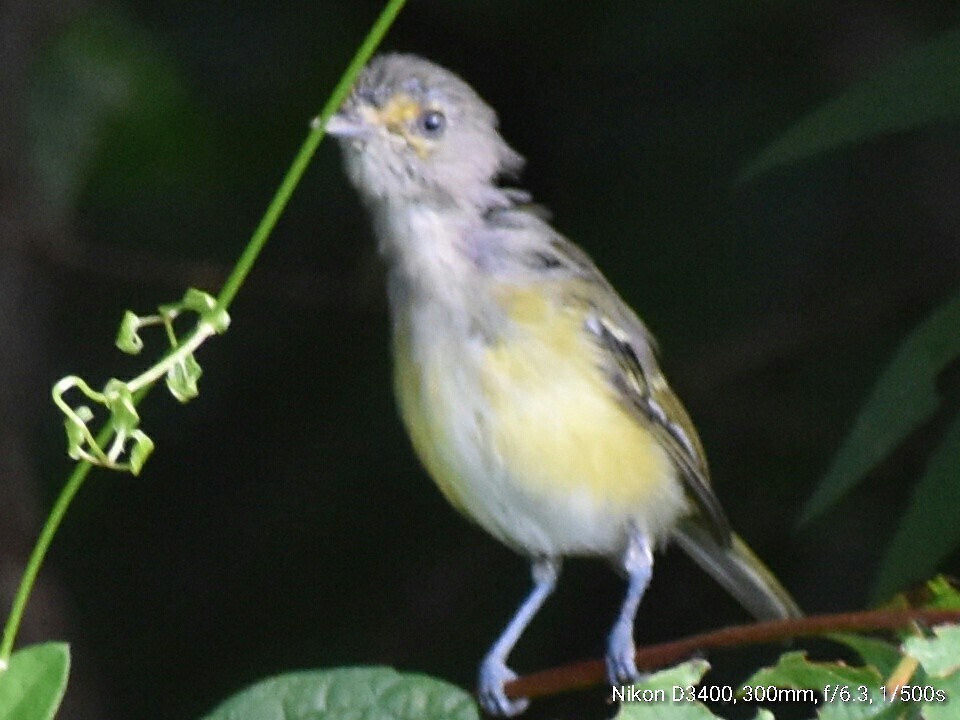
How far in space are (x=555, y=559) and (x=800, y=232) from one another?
3.86ft

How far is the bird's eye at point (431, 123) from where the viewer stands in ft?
9.62

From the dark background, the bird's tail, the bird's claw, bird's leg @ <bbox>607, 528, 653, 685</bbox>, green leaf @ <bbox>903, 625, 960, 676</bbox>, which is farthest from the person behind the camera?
the dark background

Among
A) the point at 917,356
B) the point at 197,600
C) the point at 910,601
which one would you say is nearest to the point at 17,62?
the point at 197,600

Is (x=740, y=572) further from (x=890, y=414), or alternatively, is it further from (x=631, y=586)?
(x=890, y=414)

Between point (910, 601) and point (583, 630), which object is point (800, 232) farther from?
point (910, 601)

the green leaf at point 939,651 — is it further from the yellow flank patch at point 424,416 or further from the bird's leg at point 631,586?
the yellow flank patch at point 424,416

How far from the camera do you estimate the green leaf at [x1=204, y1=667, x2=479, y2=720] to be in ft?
6.15

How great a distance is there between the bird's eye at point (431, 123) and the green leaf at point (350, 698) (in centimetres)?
125

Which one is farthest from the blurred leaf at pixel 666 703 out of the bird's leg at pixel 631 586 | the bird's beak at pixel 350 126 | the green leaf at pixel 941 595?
the bird's beak at pixel 350 126

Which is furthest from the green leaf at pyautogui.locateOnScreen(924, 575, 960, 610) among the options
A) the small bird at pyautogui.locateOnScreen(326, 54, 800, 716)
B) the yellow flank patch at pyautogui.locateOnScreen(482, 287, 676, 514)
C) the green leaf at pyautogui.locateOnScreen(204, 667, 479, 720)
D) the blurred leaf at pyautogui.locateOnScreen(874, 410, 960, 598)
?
the yellow flank patch at pyautogui.locateOnScreen(482, 287, 676, 514)

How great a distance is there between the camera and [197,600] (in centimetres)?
408

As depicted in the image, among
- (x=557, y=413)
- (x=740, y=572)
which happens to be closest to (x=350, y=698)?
(x=557, y=413)

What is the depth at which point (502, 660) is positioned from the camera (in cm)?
304

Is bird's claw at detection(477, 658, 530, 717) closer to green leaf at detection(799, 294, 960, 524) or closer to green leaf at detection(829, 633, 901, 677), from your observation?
green leaf at detection(799, 294, 960, 524)
